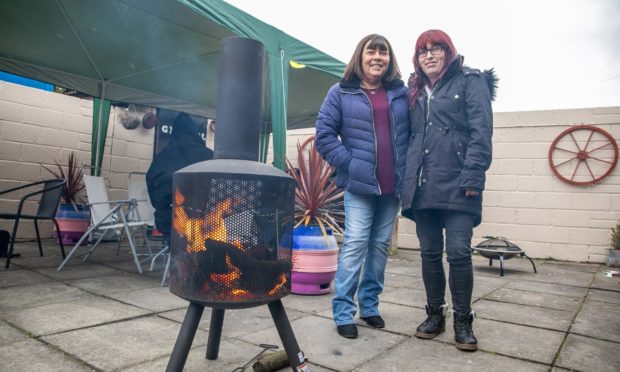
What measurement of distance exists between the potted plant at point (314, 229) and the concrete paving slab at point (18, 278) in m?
1.97

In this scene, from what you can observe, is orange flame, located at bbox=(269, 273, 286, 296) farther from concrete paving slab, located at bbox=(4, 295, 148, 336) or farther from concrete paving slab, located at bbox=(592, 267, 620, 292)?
concrete paving slab, located at bbox=(592, 267, 620, 292)

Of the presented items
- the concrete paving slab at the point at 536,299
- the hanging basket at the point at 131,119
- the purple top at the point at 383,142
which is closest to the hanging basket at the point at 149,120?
the hanging basket at the point at 131,119

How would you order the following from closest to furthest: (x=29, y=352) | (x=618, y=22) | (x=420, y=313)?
(x=29, y=352), (x=420, y=313), (x=618, y=22)

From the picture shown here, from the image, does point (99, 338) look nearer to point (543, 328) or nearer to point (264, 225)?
point (264, 225)

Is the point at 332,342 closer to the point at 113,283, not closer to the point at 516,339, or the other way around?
the point at 516,339

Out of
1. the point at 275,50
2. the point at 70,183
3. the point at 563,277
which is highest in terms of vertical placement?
the point at 275,50

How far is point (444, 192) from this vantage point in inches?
80.1

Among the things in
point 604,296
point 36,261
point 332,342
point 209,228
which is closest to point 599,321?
point 604,296

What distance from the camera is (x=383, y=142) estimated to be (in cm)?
228

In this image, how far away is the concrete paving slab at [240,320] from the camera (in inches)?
86.6

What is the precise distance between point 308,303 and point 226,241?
164 cm

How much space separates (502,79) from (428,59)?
0.39 m

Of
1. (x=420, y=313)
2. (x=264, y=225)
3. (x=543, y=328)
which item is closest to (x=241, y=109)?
(x=264, y=225)

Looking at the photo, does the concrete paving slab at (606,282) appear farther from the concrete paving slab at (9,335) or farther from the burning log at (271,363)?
the concrete paving slab at (9,335)
